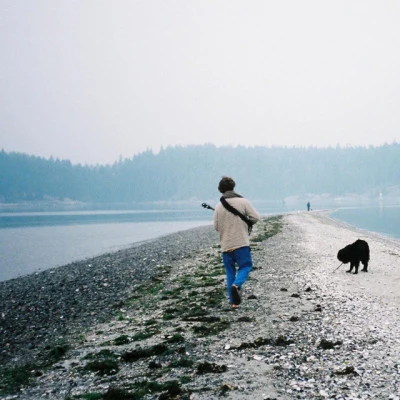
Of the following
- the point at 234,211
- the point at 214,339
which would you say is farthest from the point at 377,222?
the point at 214,339

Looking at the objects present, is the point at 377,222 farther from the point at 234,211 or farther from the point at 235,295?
the point at 234,211

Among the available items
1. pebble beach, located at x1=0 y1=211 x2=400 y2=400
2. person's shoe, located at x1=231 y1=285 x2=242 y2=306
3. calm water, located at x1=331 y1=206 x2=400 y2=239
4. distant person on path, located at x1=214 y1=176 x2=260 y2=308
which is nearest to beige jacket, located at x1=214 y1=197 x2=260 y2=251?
distant person on path, located at x1=214 y1=176 x2=260 y2=308

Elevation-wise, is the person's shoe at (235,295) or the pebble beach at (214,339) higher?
the person's shoe at (235,295)

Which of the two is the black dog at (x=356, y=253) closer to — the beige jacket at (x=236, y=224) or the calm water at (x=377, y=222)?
the beige jacket at (x=236, y=224)

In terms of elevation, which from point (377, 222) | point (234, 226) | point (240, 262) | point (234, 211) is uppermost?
point (234, 211)

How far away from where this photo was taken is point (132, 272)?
23.6 m

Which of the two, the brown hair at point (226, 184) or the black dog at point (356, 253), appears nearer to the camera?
the brown hair at point (226, 184)

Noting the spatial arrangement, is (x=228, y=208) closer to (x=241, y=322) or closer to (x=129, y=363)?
(x=241, y=322)

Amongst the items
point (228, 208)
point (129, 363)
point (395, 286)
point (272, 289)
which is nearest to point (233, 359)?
point (129, 363)

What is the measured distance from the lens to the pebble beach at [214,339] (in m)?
6.81

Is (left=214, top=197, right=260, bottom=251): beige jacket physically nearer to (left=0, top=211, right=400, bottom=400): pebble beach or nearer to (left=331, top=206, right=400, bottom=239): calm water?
(left=0, top=211, right=400, bottom=400): pebble beach

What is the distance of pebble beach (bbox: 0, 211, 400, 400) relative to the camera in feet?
22.4

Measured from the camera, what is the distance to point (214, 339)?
9141mm

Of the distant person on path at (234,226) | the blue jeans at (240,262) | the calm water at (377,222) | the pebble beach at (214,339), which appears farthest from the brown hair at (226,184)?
the calm water at (377,222)
